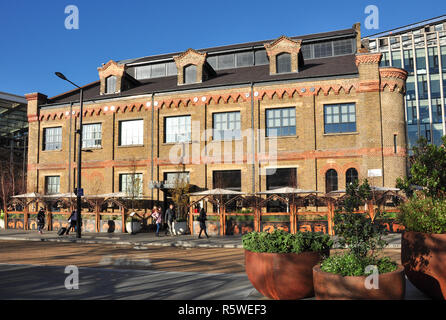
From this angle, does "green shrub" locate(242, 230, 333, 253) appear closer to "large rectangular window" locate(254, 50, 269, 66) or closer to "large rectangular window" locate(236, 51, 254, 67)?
"large rectangular window" locate(254, 50, 269, 66)

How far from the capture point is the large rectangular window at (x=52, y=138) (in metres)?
28.3

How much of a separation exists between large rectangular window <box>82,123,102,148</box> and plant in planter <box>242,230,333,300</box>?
75.1 ft

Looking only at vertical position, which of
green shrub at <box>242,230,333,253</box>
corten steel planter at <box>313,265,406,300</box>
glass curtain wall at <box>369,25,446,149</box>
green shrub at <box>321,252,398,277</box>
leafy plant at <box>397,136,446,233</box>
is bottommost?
corten steel planter at <box>313,265,406,300</box>

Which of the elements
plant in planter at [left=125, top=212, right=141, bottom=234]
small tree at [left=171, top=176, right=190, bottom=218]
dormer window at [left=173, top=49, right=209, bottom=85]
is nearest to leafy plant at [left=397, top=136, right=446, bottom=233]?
small tree at [left=171, top=176, right=190, bottom=218]

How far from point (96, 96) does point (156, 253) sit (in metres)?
18.6

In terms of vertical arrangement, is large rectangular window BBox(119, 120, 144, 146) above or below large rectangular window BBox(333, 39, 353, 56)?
below

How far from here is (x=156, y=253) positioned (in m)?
13.8

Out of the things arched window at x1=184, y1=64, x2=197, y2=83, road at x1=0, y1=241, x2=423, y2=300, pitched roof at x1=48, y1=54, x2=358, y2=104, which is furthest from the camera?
arched window at x1=184, y1=64, x2=197, y2=83

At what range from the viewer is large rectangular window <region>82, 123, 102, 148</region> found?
27141 mm

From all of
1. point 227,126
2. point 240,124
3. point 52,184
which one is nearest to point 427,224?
point 240,124

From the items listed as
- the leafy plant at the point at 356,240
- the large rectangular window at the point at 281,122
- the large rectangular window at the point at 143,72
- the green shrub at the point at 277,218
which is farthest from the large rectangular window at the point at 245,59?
the leafy plant at the point at 356,240

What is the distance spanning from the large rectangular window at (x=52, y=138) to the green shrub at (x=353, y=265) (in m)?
26.9

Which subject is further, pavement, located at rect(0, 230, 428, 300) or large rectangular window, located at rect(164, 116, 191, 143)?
large rectangular window, located at rect(164, 116, 191, 143)

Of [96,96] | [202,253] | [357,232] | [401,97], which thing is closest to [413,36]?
[401,97]
